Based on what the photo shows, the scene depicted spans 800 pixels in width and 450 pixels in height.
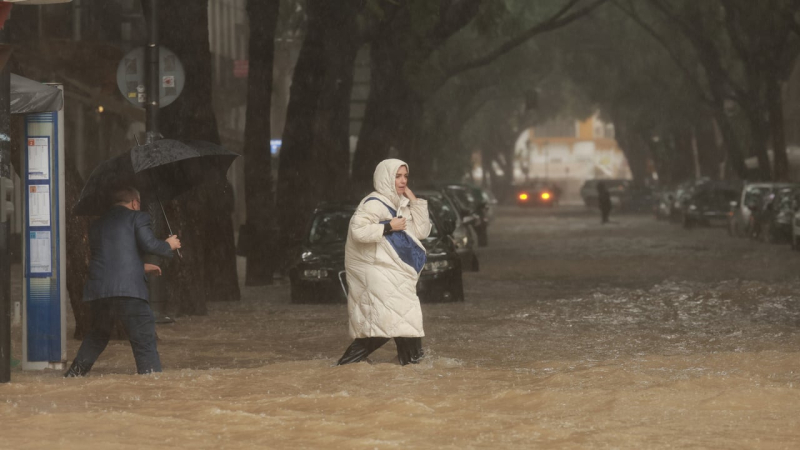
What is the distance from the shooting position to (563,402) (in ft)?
28.9

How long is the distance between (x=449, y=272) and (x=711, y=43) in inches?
972

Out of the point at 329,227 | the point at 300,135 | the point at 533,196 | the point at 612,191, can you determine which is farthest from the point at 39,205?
the point at 533,196

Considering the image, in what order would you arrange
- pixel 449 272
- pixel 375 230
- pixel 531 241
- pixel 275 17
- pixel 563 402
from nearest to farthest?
pixel 563 402
pixel 375 230
pixel 449 272
pixel 275 17
pixel 531 241

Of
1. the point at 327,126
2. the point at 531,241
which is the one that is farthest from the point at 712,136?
the point at 327,126

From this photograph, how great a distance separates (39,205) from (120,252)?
3.71 feet

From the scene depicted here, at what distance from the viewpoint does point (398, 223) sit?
10.1 meters

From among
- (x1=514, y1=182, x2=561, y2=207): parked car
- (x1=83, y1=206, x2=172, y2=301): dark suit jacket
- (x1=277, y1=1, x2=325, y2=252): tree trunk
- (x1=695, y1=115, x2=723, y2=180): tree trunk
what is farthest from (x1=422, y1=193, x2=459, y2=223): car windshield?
(x1=514, y1=182, x2=561, y2=207): parked car

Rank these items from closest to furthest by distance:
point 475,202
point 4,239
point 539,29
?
point 4,239 → point 539,29 → point 475,202

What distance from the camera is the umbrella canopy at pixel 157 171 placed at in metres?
10.2

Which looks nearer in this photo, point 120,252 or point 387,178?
point 120,252

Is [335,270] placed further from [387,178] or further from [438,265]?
[387,178]

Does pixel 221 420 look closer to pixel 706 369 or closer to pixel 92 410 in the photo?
pixel 92 410

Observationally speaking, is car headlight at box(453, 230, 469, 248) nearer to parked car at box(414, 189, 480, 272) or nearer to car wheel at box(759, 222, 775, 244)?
parked car at box(414, 189, 480, 272)

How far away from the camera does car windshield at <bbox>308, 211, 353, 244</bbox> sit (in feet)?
59.1
